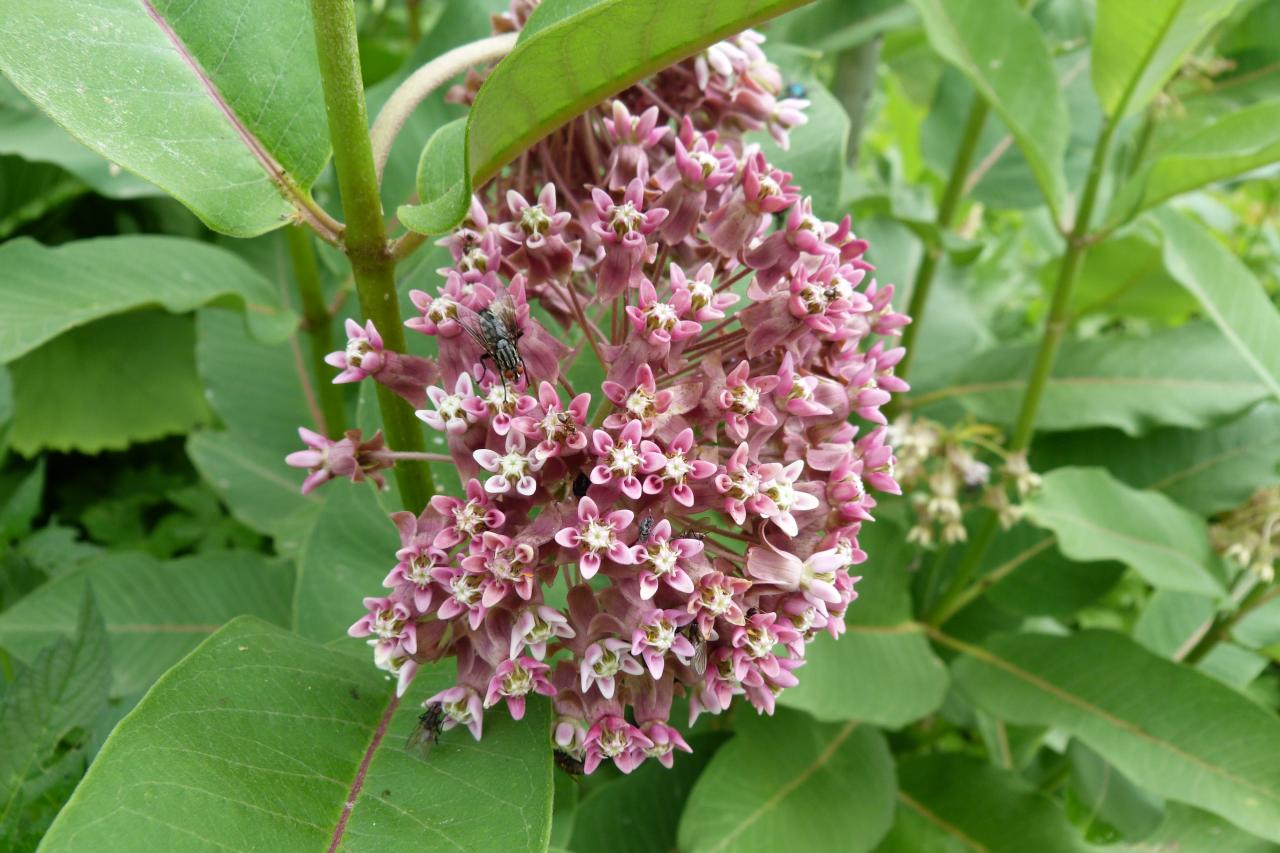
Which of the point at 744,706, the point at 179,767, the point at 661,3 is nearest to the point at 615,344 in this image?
the point at 661,3

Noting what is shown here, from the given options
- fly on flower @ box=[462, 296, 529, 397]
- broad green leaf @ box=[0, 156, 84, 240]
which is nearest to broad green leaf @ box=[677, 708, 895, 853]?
fly on flower @ box=[462, 296, 529, 397]

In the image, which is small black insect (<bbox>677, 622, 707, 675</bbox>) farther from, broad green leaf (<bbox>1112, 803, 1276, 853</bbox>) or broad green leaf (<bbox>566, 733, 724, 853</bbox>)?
broad green leaf (<bbox>1112, 803, 1276, 853</bbox>)

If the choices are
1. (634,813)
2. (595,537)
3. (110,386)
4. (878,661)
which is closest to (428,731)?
(595,537)

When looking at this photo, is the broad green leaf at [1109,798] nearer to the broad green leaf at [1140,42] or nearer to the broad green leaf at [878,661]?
the broad green leaf at [878,661]

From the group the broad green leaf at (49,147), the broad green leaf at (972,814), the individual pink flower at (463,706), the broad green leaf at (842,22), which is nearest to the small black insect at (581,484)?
the individual pink flower at (463,706)

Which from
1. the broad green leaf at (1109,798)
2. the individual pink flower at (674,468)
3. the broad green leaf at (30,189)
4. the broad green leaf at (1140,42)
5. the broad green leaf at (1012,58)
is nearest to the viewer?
the individual pink flower at (674,468)
